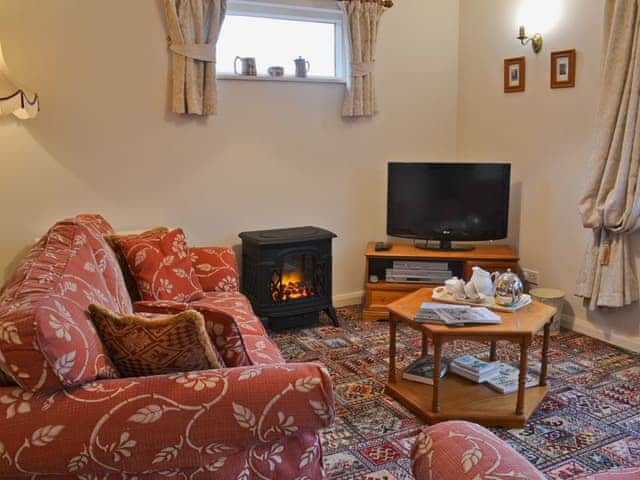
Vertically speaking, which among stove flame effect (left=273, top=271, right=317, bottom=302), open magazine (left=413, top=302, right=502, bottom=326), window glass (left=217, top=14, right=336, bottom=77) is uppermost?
window glass (left=217, top=14, right=336, bottom=77)

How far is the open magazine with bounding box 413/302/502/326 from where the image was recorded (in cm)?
248

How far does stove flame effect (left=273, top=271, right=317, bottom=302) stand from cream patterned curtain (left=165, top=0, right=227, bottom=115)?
1271 millimetres

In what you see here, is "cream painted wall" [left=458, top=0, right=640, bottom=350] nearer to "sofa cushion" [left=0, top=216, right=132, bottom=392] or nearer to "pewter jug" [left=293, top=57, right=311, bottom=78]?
"pewter jug" [left=293, top=57, right=311, bottom=78]

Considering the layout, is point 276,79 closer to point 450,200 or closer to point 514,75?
point 450,200

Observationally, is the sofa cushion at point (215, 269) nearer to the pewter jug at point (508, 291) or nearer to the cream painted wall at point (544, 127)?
the pewter jug at point (508, 291)

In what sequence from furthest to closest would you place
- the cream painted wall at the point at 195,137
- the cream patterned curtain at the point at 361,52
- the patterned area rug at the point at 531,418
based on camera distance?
the cream patterned curtain at the point at 361,52
the cream painted wall at the point at 195,137
the patterned area rug at the point at 531,418

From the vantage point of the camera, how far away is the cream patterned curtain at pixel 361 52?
4066mm

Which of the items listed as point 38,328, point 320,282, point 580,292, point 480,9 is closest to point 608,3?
point 480,9

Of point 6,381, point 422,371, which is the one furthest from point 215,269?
point 6,381

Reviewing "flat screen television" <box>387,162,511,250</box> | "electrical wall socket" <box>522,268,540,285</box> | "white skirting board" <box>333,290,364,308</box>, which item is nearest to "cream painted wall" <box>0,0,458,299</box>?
"white skirting board" <box>333,290,364,308</box>

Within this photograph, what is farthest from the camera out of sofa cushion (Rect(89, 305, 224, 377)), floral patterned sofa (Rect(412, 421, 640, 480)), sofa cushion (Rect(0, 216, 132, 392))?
sofa cushion (Rect(89, 305, 224, 377))

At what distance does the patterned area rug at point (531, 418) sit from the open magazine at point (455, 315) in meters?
0.50


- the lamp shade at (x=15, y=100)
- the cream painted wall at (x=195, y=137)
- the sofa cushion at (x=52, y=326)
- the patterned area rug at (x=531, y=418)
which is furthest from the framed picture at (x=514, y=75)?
the sofa cushion at (x=52, y=326)

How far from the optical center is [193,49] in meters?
3.56
